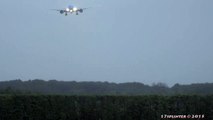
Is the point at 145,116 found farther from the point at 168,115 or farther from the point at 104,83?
the point at 104,83

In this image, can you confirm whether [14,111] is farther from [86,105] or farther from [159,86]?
[159,86]

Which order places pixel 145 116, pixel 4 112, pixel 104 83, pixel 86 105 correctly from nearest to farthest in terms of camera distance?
pixel 4 112 < pixel 86 105 < pixel 145 116 < pixel 104 83

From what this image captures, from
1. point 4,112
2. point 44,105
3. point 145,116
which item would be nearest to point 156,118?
point 145,116

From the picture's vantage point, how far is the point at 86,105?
2442 cm

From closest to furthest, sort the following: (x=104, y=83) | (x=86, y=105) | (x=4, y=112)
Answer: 1. (x=4, y=112)
2. (x=86, y=105)
3. (x=104, y=83)

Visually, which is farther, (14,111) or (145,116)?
(145,116)

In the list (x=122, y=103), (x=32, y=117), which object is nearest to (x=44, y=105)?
(x=32, y=117)

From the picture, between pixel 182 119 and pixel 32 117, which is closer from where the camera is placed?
pixel 32 117

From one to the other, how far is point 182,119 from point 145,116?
86.6 inches

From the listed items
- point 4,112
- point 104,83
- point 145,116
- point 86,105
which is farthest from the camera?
point 104,83

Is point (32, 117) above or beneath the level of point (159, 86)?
beneath

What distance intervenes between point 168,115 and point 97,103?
4270 mm

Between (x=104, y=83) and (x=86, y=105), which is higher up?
(x=104, y=83)

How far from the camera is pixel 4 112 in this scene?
21.8 m
